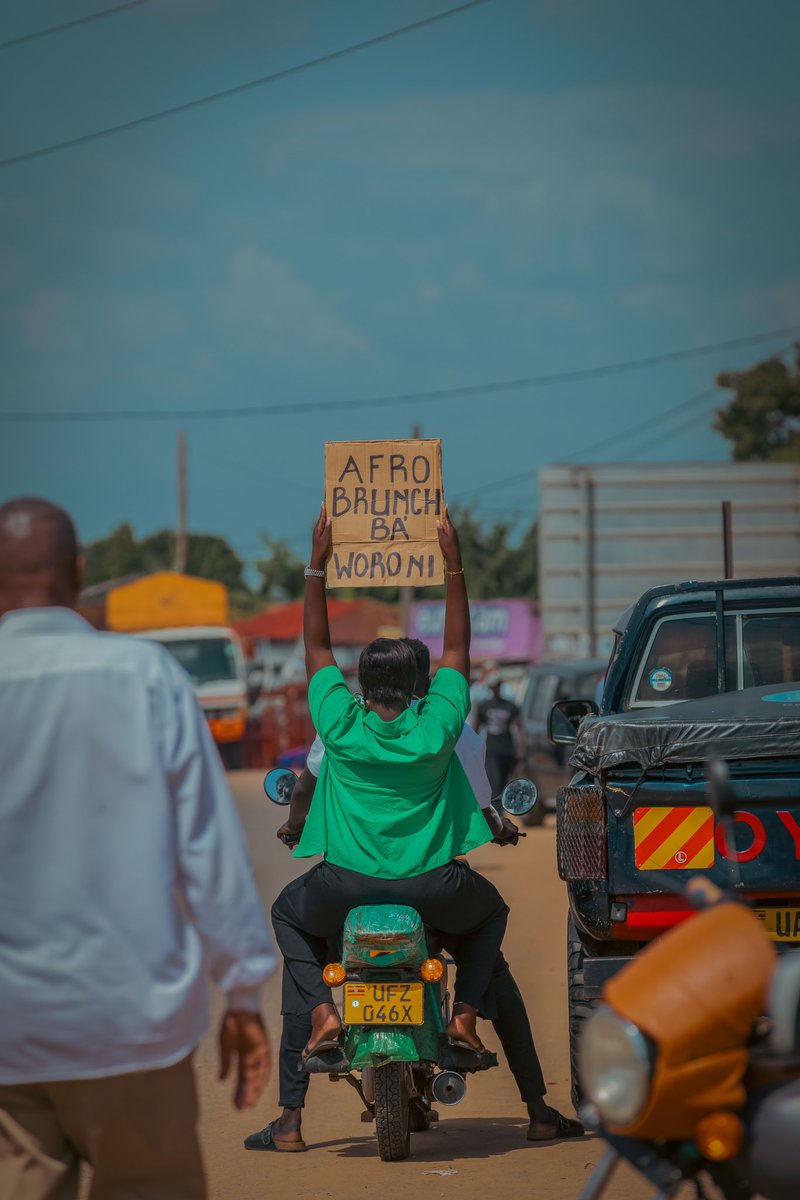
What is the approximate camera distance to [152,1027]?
3326 mm

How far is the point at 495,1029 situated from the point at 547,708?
51.3 ft

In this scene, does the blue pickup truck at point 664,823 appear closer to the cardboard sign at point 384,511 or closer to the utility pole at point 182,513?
the cardboard sign at point 384,511

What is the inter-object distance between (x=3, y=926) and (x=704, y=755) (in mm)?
3294

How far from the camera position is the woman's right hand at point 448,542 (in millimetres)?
6250

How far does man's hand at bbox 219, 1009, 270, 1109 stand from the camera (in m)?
3.48

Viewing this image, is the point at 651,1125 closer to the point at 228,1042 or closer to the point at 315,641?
the point at 228,1042

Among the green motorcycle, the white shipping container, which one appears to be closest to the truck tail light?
the green motorcycle

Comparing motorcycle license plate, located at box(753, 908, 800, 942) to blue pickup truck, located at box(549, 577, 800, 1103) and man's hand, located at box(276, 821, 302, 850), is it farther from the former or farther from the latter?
man's hand, located at box(276, 821, 302, 850)

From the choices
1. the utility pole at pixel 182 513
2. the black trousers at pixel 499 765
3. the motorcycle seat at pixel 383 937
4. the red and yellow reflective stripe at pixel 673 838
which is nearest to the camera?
the motorcycle seat at pixel 383 937

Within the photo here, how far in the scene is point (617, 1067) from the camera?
3.16m

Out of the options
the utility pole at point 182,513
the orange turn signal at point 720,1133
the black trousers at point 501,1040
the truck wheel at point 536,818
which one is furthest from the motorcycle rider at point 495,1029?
the utility pole at point 182,513

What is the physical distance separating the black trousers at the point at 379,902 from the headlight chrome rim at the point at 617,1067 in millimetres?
2676

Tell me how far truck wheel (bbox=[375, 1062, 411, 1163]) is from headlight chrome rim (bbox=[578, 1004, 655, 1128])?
2.72 meters

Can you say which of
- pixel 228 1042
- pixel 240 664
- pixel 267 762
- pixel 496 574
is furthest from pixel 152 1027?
pixel 496 574
